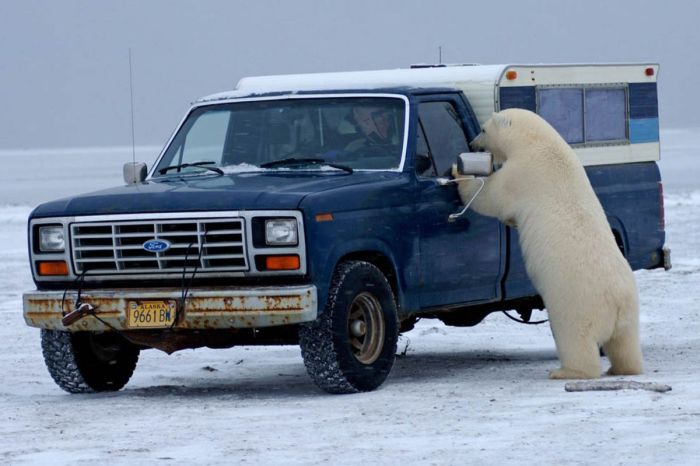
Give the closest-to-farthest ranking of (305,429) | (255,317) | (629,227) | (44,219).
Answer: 1. (305,429)
2. (255,317)
3. (44,219)
4. (629,227)

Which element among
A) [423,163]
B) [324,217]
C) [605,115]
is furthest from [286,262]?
[605,115]

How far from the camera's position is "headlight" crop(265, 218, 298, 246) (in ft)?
28.3

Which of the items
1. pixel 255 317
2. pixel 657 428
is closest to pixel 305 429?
pixel 255 317

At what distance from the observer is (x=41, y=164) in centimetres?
9862

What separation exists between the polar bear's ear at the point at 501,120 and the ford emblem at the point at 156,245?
2.42 metres

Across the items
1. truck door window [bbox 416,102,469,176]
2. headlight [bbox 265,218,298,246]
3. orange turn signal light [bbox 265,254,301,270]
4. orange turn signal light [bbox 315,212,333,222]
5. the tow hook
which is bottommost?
the tow hook

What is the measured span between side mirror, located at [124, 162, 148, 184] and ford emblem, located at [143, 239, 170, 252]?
1.27 metres

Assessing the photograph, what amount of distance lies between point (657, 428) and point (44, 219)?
3874 millimetres

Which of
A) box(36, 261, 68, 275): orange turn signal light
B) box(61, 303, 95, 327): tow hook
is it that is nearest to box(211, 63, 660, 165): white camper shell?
box(36, 261, 68, 275): orange turn signal light

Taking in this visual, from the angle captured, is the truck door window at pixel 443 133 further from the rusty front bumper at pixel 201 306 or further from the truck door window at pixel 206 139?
the rusty front bumper at pixel 201 306

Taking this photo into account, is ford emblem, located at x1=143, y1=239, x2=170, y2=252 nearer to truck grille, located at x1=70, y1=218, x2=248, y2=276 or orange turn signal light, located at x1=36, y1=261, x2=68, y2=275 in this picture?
truck grille, located at x1=70, y1=218, x2=248, y2=276

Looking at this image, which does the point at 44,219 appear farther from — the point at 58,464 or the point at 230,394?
the point at 58,464

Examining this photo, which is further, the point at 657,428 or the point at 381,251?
the point at 381,251

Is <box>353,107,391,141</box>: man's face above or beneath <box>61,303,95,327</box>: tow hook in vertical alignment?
above
